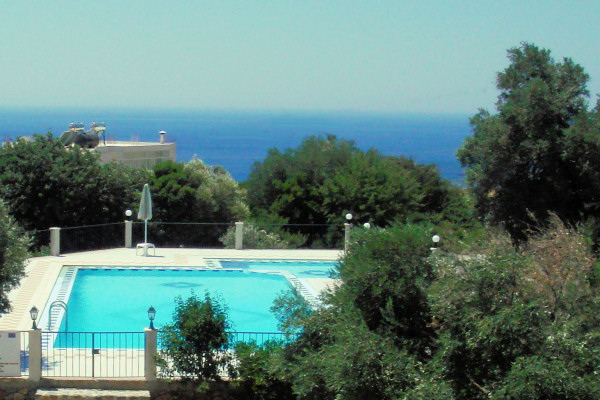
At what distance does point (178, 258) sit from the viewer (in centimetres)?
2006

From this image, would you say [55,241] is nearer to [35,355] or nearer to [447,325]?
[35,355]

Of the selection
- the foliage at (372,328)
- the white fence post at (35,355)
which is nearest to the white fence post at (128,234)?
the white fence post at (35,355)

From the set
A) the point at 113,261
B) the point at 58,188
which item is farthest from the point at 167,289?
the point at 58,188

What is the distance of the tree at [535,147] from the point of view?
15.7 metres

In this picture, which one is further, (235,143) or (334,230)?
(235,143)

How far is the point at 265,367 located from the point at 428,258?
10.8 feet

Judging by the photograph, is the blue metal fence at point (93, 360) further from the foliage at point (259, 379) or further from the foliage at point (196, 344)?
the foliage at point (259, 379)

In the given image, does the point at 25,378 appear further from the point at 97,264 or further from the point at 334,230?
the point at 334,230

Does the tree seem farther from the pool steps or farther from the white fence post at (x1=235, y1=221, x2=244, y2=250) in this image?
the pool steps

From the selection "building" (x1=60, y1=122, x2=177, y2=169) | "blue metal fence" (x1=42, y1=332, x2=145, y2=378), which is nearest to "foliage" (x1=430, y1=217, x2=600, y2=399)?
"blue metal fence" (x1=42, y1=332, x2=145, y2=378)

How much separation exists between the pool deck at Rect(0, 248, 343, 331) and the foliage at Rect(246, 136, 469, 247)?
2986 mm

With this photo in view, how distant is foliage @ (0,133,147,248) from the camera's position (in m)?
22.8

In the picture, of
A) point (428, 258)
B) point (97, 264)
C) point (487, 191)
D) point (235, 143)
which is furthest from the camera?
point (235, 143)

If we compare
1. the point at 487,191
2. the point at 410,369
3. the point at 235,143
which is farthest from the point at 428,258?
the point at 235,143
